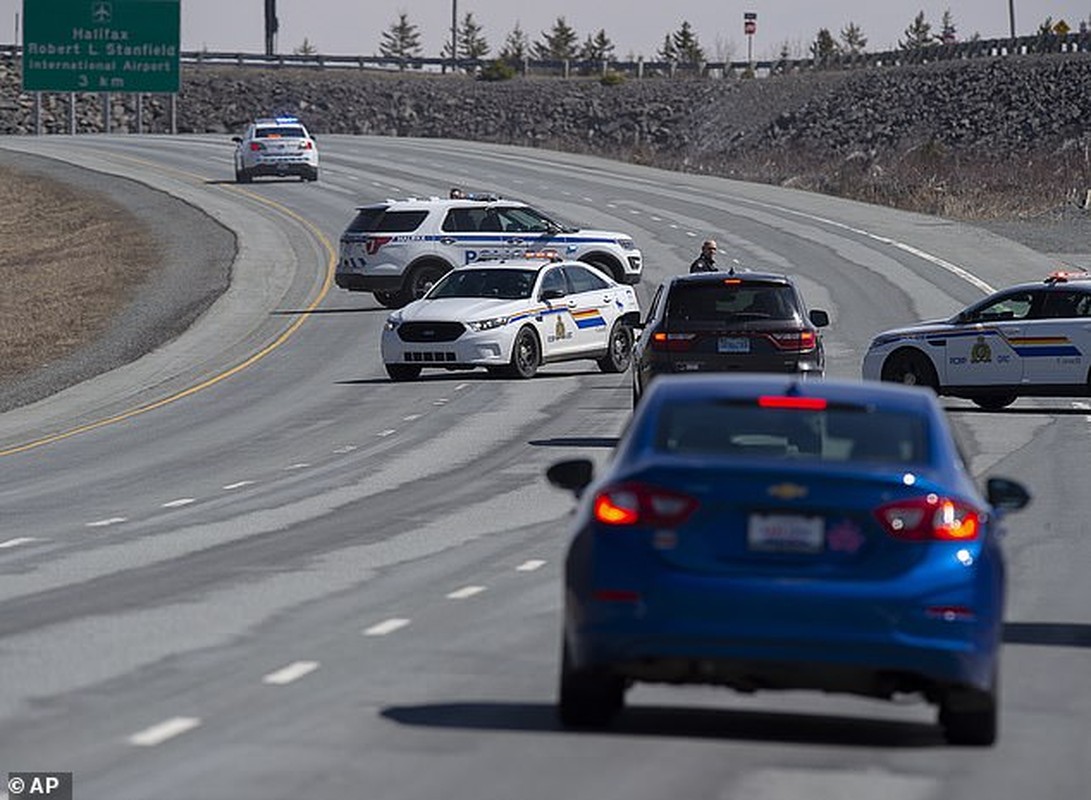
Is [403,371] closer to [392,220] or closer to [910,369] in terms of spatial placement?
[910,369]

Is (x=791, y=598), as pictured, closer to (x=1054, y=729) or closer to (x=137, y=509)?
(x=1054, y=729)

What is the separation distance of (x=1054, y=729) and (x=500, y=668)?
2693 millimetres

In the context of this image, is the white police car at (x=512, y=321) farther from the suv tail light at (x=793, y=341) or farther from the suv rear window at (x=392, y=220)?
the suv rear window at (x=392, y=220)

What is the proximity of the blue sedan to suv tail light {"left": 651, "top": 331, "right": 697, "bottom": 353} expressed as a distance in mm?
15999

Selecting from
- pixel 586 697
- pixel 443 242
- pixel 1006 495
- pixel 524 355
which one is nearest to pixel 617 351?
pixel 524 355

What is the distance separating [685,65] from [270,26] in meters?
22.8

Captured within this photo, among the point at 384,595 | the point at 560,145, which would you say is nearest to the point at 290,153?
the point at 560,145

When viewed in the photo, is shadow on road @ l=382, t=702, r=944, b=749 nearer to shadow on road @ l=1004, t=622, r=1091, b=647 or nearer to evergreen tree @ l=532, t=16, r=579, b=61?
shadow on road @ l=1004, t=622, r=1091, b=647

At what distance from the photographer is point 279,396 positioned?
34938 mm

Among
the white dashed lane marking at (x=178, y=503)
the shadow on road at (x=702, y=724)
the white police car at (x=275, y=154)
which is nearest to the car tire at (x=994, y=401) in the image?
the white dashed lane marking at (x=178, y=503)

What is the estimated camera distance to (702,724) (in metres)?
10.3

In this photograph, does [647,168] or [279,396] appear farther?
[647,168]

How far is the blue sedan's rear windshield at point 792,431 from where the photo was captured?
10.1 m

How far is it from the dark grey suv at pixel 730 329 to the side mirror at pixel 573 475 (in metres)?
15.0
